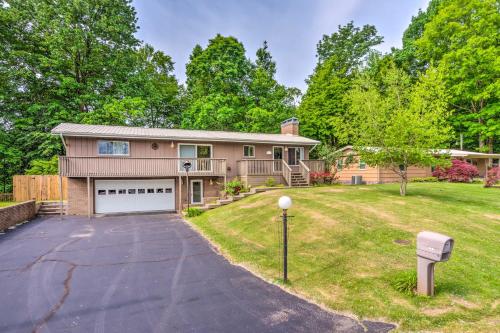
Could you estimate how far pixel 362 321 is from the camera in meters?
3.87

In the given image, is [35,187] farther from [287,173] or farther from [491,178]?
[491,178]

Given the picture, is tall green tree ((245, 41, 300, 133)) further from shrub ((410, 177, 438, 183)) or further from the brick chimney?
shrub ((410, 177, 438, 183))

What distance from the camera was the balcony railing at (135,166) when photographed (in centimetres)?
1314

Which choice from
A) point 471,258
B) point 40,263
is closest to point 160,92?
point 40,263

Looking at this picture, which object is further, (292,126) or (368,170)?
(292,126)

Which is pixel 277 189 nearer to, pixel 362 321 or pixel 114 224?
pixel 114 224

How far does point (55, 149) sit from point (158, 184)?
11.1 meters

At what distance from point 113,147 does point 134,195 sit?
3.13 meters

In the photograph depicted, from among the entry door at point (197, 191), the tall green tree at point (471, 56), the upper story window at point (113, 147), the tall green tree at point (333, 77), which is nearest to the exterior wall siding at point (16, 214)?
the upper story window at point (113, 147)

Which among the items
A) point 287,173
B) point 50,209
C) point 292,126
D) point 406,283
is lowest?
point 50,209

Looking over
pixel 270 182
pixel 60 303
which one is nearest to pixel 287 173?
pixel 270 182

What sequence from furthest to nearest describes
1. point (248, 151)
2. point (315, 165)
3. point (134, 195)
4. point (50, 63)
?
point (50, 63), point (315, 165), point (248, 151), point (134, 195)

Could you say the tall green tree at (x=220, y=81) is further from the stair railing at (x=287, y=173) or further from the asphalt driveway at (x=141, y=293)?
the asphalt driveway at (x=141, y=293)

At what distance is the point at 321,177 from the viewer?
1753cm
